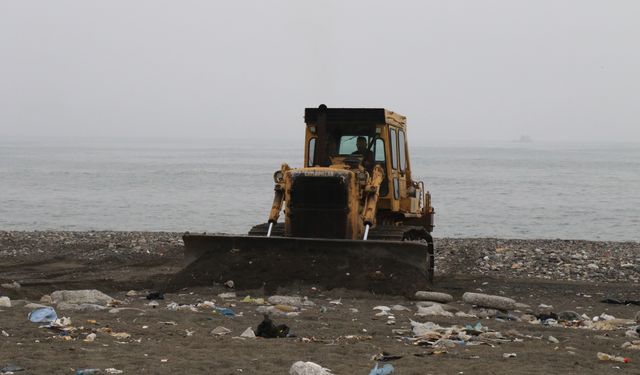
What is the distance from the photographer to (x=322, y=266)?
43.2 feet

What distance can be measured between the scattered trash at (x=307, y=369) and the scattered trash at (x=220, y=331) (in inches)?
90.6

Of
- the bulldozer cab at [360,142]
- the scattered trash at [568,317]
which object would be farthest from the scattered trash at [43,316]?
the scattered trash at [568,317]

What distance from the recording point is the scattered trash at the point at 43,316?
9773 mm

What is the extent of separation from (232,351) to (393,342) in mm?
1770

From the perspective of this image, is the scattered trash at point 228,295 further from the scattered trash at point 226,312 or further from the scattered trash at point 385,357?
the scattered trash at point 385,357

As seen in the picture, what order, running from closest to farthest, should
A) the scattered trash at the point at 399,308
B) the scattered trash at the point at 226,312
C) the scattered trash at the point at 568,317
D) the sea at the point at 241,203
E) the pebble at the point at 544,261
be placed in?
the scattered trash at the point at 226,312, the scattered trash at the point at 568,317, the scattered trash at the point at 399,308, the pebble at the point at 544,261, the sea at the point at 241,203

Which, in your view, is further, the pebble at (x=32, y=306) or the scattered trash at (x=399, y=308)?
the scattered trash at (x=399, y=308)

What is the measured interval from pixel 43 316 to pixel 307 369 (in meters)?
3.88

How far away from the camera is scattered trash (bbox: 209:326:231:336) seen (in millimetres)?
9585

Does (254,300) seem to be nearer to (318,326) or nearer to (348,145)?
(318,326)

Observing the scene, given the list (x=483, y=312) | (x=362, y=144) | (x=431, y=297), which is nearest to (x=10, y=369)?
(x=483, y=312)

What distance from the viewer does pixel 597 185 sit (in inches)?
2697

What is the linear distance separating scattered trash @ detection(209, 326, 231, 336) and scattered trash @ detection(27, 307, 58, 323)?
5.77 ft

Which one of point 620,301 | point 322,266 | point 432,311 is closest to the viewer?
point 432,311
